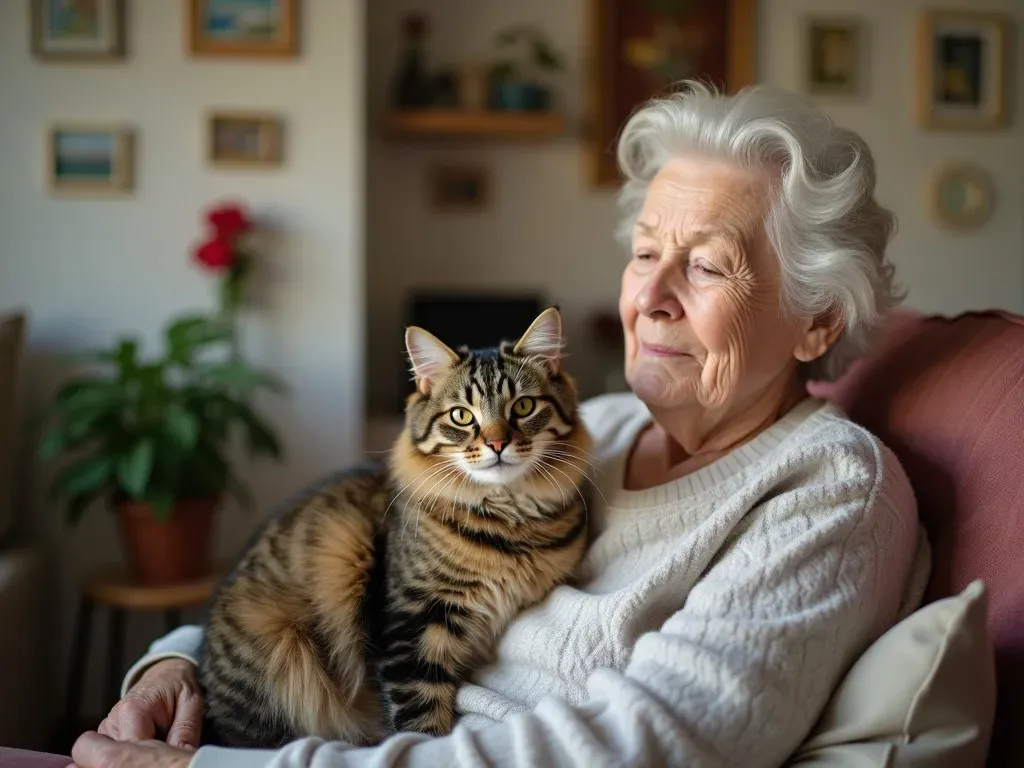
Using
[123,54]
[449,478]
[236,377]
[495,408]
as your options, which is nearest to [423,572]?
[449,478]

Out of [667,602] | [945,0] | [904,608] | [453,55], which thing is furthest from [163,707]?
[945,0]

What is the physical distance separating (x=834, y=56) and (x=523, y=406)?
11.0 feet

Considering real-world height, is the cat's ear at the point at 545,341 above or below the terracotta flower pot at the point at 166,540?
above

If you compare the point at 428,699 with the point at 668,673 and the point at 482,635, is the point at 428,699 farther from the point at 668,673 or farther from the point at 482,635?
the point at 668,673

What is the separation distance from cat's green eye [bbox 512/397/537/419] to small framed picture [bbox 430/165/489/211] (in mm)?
2559

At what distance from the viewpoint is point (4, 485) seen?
2.52m

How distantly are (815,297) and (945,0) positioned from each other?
11.5 ft

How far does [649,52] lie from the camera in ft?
12.7

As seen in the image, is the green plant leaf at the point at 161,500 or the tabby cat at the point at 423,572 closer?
the tabby cat at the point at 423,572

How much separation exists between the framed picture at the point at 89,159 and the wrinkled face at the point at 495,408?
209 cm

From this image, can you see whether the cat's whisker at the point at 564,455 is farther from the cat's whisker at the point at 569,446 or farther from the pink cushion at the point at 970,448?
the pink cushion at the point at 970,448

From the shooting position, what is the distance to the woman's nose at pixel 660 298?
4.63 ft

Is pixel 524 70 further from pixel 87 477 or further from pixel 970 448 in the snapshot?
pixel 970 448

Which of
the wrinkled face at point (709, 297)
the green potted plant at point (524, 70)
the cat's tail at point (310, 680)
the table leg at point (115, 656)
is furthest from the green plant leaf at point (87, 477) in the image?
the green potted plant at point (524, 70)
